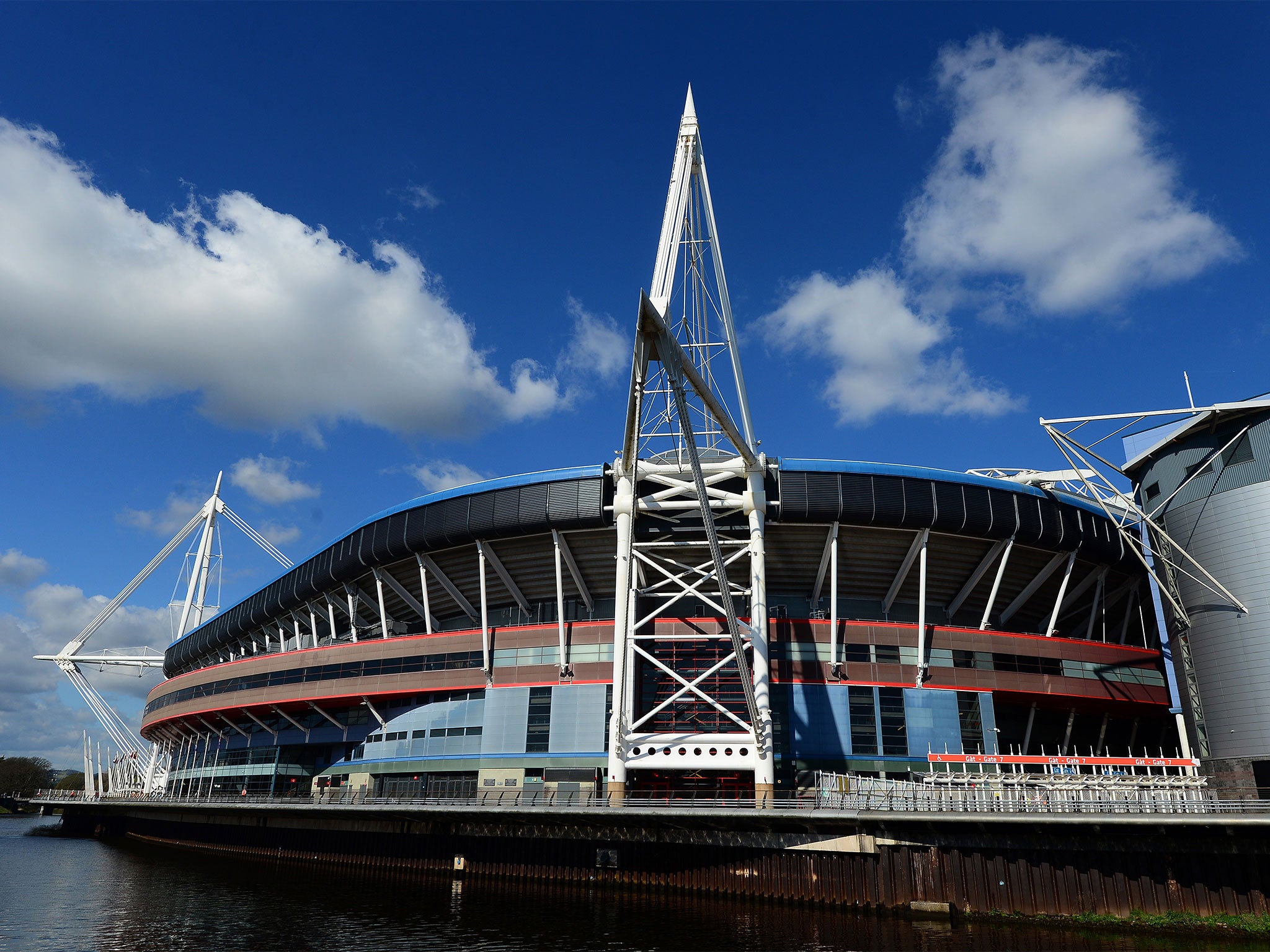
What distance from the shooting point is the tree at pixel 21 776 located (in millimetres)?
145250

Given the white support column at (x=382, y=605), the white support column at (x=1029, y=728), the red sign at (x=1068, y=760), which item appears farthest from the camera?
the white support column at (x=382, y=605)

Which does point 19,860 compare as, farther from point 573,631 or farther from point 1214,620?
point 1214,620

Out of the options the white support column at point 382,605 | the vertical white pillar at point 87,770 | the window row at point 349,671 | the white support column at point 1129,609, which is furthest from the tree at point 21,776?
the white support column at point 1129,609

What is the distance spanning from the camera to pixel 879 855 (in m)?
33.5

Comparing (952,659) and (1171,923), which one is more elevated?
(952,659)

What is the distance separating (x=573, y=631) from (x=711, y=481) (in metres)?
13.2

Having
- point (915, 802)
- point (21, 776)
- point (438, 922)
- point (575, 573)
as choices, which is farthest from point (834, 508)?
point (21, 776)

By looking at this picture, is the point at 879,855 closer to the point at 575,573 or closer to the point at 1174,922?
the point at 1174,922

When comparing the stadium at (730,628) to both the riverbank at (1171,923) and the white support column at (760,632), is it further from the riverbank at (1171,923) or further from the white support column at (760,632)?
the riverbank at (1171,923)

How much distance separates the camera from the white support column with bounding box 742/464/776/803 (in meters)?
42.7

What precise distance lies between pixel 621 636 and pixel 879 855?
17.8 meters

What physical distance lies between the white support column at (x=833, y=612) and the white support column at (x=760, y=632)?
3.84 meters

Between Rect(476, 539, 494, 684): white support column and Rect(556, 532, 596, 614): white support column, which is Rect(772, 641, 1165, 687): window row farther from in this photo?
Rect(476, 539, 494, 684): white support column

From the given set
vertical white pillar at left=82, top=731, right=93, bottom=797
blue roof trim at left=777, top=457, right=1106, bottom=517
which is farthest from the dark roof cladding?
vertical white pillar at left=82, top=731, right=93, bottom=797
